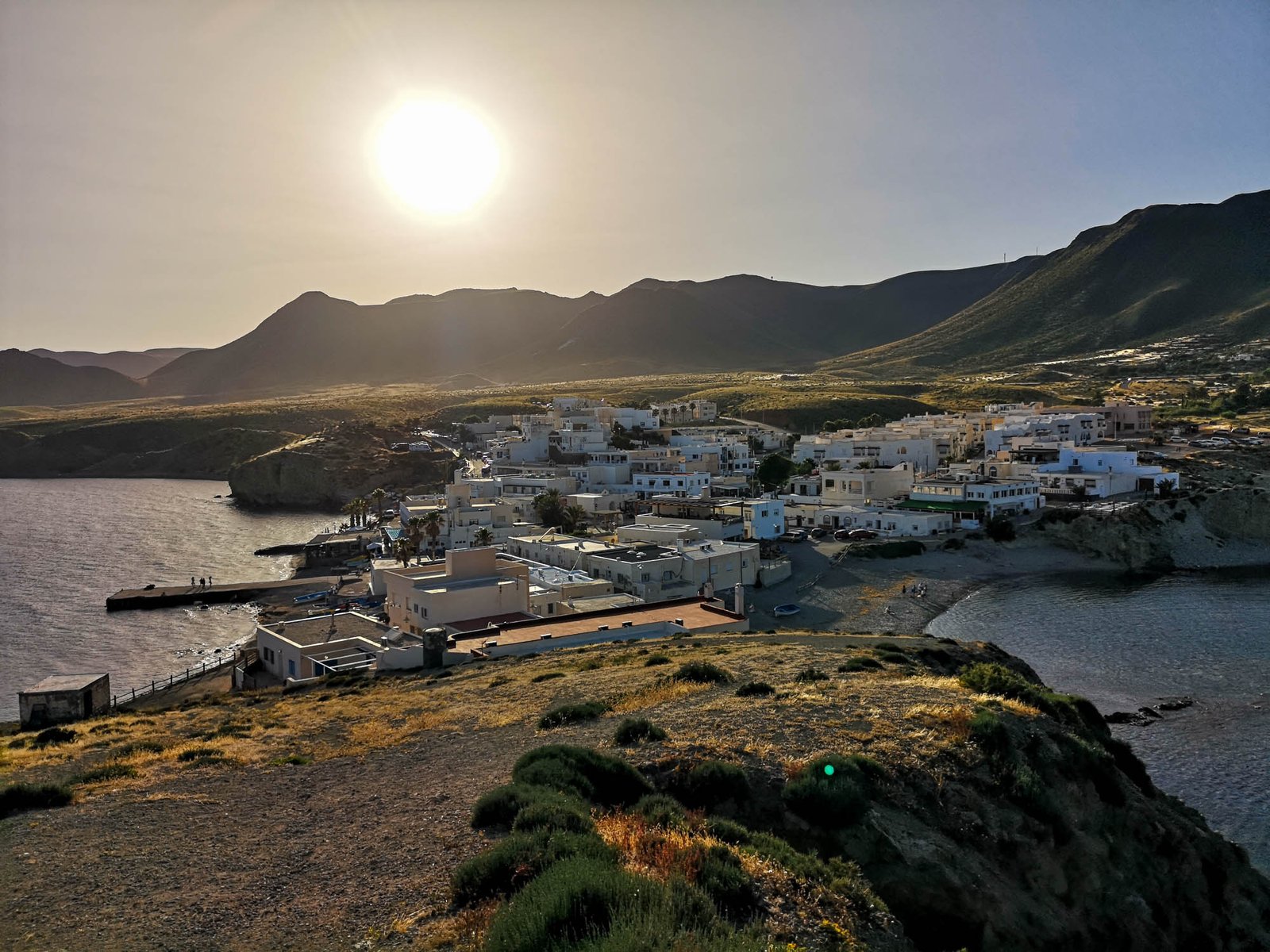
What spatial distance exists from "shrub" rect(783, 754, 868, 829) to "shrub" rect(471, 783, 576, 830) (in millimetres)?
3152

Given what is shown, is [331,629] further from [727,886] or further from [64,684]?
[727,886]

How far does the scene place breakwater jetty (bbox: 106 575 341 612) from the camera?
5431 centimetres

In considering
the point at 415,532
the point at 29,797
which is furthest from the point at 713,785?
the point at 415,532

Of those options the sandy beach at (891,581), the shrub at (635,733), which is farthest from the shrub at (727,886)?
the sandy beach at (891,581)

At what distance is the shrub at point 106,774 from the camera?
15.1 metres

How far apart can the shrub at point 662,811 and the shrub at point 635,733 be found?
2.56 metres

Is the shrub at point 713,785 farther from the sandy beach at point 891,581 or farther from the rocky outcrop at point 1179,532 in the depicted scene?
the rocky outcrop at point 1179,532

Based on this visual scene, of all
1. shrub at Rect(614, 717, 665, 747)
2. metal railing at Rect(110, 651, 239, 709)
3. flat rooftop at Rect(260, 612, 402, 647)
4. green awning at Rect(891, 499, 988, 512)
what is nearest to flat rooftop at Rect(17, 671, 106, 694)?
metal railing at Rect(110, 651, 239, 709)

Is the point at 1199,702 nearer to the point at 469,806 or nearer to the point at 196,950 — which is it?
the point at 469,806

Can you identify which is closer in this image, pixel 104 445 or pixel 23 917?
pixel 23 917

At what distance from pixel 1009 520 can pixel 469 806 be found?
56.2m

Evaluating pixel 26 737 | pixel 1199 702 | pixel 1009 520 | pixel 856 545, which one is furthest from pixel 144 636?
pixel 1009 520

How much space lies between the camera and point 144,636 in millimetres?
47344

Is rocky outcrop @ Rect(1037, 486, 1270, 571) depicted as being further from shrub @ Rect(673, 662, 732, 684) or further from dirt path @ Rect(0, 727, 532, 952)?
dirt path @ Rect(0, 727, 532, 952)
